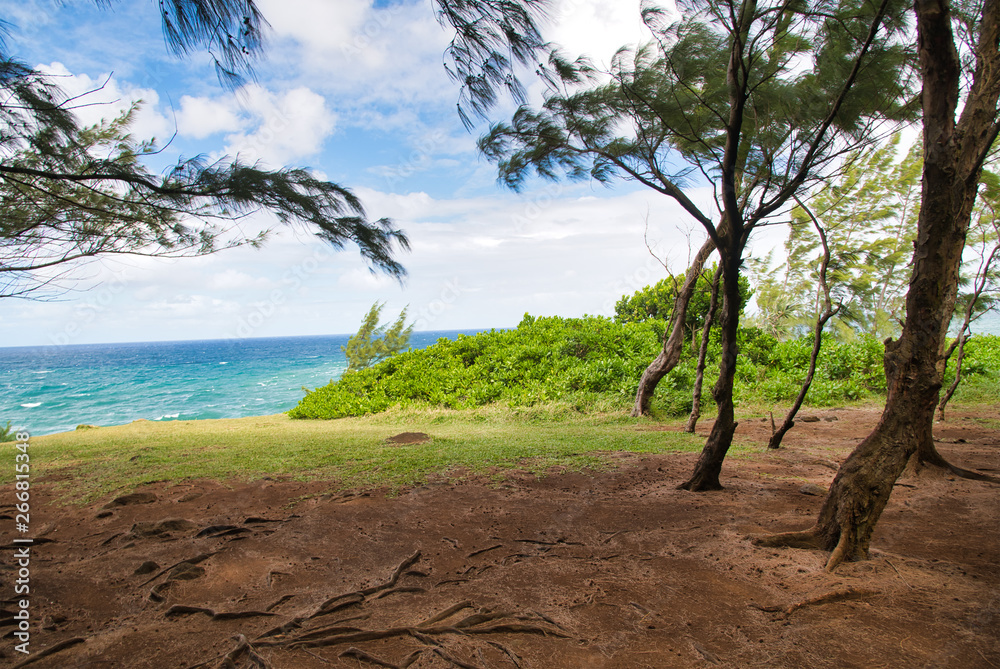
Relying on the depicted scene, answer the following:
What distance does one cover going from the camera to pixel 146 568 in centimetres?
272

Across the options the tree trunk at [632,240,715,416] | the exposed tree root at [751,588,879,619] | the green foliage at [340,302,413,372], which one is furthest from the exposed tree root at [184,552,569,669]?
the green foliage at [340,302,413,372]

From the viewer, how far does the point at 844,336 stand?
1905 centimetres

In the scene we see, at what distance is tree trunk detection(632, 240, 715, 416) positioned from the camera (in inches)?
281

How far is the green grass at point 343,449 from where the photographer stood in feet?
15.6

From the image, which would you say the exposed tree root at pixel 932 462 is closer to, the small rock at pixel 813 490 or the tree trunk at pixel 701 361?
the small rock at pixel 813 490

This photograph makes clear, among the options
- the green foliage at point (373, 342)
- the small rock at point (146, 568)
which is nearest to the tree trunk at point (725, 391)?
the small rock at point (146, 568)

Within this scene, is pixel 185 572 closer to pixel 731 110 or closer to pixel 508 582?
pixel 508 582

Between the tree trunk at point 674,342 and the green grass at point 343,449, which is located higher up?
the tree trunk at point 674,342

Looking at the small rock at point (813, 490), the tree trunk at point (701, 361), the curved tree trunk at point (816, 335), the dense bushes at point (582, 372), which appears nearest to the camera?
the small rock at point (813, 490)

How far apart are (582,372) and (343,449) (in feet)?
16.8

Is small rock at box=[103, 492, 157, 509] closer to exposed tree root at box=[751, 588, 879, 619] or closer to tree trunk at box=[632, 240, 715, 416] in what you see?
exposed tree root at box=[751, 588, 879, 619]

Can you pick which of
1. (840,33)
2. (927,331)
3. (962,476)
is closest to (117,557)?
(927,331)

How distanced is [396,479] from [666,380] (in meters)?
6.37

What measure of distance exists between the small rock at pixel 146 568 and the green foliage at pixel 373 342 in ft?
45.5
